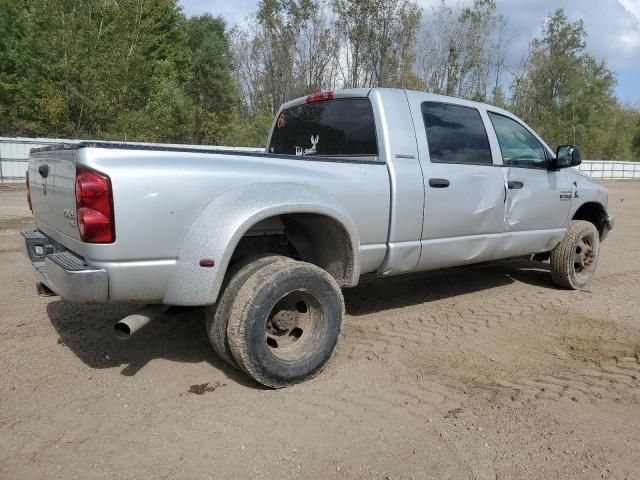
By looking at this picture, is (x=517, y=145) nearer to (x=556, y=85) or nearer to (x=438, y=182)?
(x=438, y=182)

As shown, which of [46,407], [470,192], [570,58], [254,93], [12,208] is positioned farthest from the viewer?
[570,58]

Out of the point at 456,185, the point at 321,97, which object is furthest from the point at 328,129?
the point at 456,185

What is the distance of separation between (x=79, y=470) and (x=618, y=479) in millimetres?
2586

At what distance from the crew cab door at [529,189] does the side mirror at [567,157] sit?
120 millimetres

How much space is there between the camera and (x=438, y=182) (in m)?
4.29

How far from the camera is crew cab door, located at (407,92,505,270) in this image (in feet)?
14.2

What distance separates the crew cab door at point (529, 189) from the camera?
5043 mm

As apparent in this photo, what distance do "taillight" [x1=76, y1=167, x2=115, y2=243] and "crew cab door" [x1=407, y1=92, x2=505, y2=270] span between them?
95.1 inches

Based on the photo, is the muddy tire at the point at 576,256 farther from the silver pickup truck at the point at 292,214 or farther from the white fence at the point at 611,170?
the white fence at the point at 611,170

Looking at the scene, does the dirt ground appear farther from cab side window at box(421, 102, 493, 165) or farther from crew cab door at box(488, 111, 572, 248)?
cab side window at box(421, 102, 493, 165)

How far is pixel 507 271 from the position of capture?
7051mm

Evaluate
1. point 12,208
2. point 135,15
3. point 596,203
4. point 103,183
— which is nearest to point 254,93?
point 135,15

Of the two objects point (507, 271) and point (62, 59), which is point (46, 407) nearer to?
point (507, 271)

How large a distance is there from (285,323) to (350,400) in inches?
26.0
